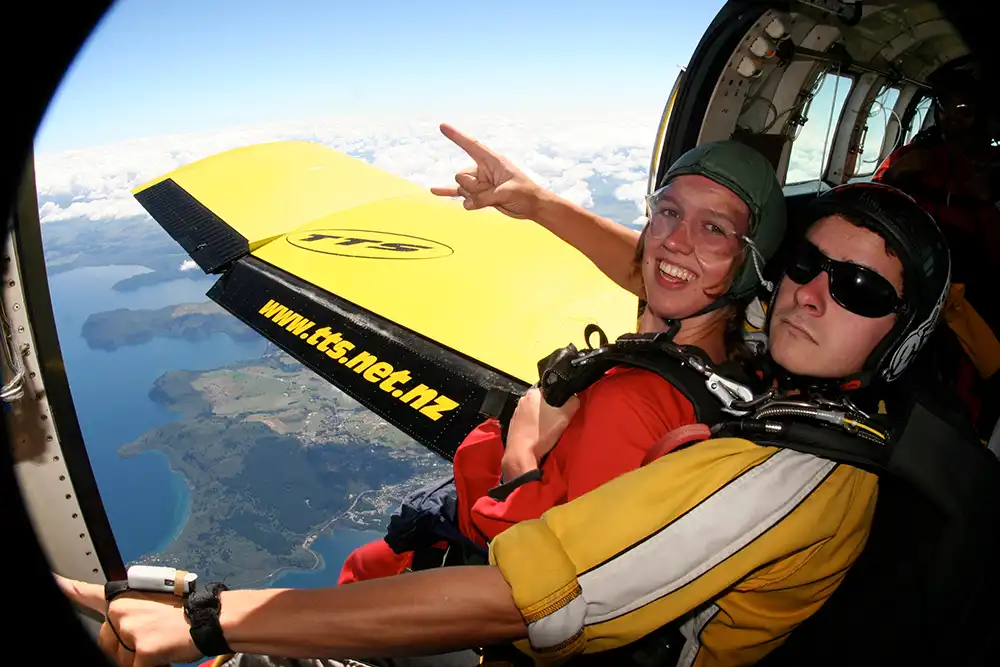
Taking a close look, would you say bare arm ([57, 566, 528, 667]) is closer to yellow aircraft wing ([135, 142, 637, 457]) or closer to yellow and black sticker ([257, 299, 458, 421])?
yellow aircraft wing ([135, 142, 637, 457])

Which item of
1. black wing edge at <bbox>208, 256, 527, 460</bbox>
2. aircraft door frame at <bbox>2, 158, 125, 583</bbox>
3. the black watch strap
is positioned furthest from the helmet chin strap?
aircraft door frame at <bbox>2, 158, 125, 583</bbox>

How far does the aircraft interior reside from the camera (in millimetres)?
945

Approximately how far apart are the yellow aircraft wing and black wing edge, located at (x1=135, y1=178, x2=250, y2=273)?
0.02 meters

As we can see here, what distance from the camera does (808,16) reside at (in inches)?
117

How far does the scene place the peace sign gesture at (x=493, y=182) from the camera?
239 cm

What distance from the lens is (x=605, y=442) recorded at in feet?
4.16

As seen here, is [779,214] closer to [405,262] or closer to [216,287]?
[405,262]

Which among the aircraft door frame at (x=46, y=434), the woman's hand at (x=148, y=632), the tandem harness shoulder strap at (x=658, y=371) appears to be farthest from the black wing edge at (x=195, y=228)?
the tandem harness shoulder strap at (x=658, y=371)

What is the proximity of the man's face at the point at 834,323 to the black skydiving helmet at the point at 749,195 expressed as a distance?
265 mm

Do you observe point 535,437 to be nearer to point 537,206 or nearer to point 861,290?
point 861,290

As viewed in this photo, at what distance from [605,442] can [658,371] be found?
0.22 metres

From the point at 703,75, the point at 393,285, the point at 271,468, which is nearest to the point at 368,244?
the point at 393,285

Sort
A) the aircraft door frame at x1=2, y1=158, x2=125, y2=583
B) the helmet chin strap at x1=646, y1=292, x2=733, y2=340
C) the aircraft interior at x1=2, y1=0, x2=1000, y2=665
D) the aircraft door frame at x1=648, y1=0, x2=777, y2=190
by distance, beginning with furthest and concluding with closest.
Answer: the aircraft door frame at x1=648, y1=0, x2=777, y2=190, the helmet chin strap at x1=646, y1=292, x2=733, y2=340, the aircraft door frame at x1=2, y1=158, x2=125, y2=583, the aircraft interior at x1=2, y1=0, x2=1000, y2=665

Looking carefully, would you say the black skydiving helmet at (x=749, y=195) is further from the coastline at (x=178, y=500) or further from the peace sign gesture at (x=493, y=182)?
the coastline at (x=178, y=500)
